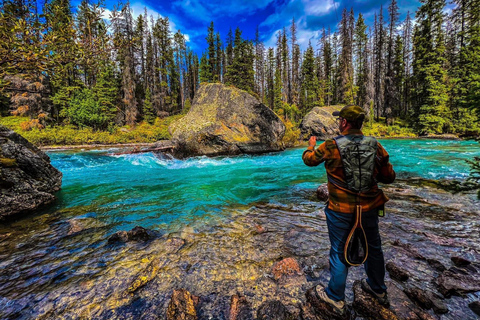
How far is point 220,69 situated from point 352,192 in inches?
1948

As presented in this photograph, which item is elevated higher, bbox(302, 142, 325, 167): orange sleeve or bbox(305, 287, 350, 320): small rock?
bbox(302, 142, 325, 167): orange sleeve

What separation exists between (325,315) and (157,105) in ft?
149

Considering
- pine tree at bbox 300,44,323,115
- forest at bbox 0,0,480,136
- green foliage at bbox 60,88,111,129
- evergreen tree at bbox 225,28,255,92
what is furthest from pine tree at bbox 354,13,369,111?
green foliage at bbox 60,88,111,129

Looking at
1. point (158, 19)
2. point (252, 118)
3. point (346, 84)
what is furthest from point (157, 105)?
point (346, 84)

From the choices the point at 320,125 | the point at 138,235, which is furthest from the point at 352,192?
the point at 320,125

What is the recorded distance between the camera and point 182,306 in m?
2.36

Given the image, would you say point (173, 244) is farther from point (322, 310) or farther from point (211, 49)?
point (211, 49)

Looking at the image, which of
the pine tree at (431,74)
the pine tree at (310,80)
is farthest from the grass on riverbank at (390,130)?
the pine tree at (310,80)

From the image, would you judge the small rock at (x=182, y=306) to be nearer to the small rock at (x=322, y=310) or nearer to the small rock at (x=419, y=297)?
the small rock at (x=322, y=310)

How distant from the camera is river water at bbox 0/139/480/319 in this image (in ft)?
8.58

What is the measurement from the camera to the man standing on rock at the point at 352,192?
2.10m

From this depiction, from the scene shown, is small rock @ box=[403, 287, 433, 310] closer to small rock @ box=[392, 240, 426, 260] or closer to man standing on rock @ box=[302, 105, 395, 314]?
man standing on rock @ box=[302, 105, 395, 314]

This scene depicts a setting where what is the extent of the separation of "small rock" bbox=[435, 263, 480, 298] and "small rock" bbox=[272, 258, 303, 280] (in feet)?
5.67

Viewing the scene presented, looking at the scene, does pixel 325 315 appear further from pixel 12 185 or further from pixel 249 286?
pixel 12 185
